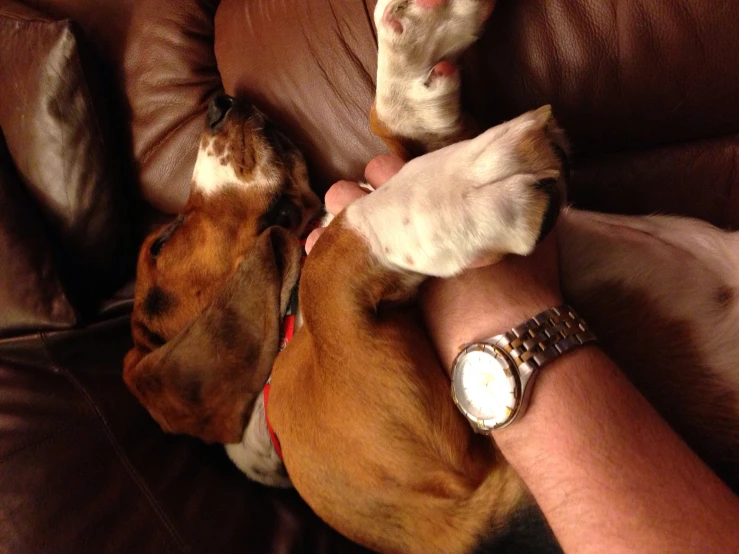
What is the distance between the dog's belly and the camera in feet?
3.26

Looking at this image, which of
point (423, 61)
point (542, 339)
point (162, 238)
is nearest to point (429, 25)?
point (423, 61)

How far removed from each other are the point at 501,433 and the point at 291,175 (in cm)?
100

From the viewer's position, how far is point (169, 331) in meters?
1.60

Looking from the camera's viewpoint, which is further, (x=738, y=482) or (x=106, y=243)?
(x=106, y=243)

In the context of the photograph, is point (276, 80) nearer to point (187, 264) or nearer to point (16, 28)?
point (187, 264)

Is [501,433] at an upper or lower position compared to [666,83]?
lower

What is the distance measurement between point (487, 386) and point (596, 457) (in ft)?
0.61

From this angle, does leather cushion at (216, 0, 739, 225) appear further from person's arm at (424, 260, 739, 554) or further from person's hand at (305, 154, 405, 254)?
person's arm at (424, 260, 739, 554)

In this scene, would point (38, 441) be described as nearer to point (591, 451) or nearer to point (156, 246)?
point (156, 246)

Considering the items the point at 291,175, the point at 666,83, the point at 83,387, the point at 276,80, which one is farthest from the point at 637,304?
the point at 83,387

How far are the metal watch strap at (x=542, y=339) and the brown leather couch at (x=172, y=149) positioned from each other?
1.97 ft

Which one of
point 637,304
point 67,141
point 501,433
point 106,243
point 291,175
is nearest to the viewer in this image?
point 501,433

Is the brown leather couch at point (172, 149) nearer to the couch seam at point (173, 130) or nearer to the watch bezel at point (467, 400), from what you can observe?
the couch seam at point (173, 130)

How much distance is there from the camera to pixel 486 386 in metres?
0.87
